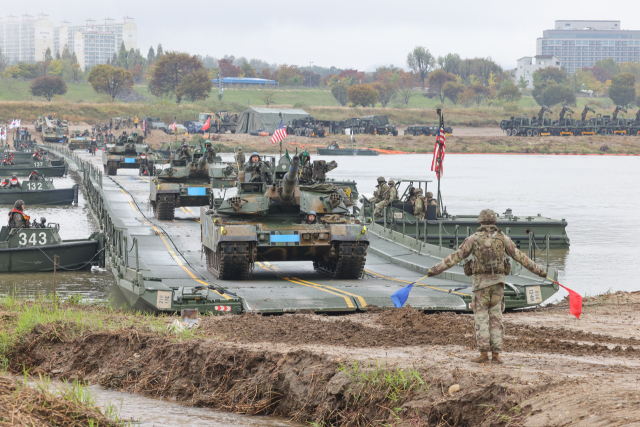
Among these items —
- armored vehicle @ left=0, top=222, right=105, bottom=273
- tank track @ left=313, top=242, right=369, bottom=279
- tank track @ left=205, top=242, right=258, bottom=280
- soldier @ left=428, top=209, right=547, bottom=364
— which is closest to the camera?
soldier @ left=428, top=209, right=547, bottom=364

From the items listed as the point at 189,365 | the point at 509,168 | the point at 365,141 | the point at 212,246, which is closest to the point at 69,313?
the point at 189,365

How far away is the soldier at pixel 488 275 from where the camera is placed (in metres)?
8.96

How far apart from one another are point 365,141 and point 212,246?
81805mm

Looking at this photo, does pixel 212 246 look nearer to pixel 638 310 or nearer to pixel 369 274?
pixel 369 274

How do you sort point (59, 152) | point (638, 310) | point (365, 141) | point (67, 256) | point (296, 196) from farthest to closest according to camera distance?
point (365, 141)
point (59, 152)
point (67, 256)
point (296, 196)
point (638, 310)

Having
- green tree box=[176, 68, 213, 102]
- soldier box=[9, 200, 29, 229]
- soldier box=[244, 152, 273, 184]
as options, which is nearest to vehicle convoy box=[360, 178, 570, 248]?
soldier box=[244, 152, 273, 184]

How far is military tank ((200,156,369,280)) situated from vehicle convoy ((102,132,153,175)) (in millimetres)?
30538

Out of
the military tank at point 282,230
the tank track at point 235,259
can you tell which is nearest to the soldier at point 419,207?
the military tank at point 282,230

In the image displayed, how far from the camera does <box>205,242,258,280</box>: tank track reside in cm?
1642

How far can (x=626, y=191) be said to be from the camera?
5366 cm

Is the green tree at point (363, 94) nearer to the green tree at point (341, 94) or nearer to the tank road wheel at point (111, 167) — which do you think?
the green tree at point (341, 94)

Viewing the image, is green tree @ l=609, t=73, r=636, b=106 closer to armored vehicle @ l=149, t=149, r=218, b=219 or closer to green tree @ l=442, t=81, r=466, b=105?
green tree @ l=442, t=81, r=466, b=105

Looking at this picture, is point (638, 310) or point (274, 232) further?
point (274, 232)

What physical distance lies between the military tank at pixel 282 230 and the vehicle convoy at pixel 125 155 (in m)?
30.5
